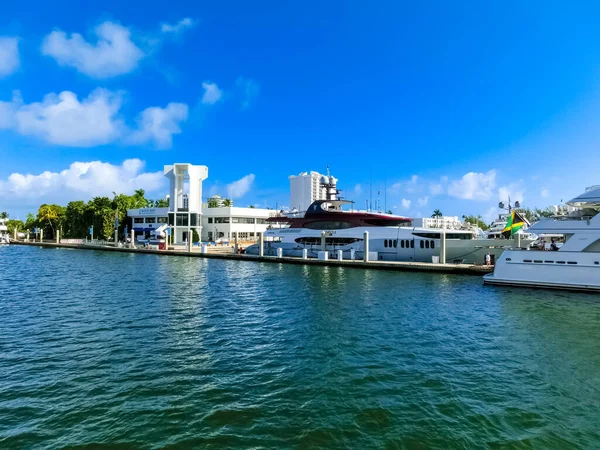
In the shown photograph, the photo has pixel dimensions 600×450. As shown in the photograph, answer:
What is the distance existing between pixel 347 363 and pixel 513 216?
117 feet

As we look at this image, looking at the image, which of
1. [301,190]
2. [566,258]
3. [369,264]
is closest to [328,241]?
[369,264]

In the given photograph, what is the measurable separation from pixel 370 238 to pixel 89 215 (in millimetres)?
65588

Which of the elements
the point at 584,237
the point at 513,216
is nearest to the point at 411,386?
the point at 584,237

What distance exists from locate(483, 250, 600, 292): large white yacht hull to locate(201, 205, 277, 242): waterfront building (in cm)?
5276

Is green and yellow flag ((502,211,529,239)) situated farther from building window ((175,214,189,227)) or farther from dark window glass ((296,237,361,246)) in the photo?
building window ((175,214,189,227))

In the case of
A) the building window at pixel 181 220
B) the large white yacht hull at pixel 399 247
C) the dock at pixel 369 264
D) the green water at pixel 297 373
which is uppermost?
the building window at pixel 181 220

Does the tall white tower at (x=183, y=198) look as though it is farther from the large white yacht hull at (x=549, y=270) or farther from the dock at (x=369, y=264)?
the large white yacht hull at (x=549, y=270)

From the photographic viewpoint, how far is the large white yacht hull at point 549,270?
830 inches

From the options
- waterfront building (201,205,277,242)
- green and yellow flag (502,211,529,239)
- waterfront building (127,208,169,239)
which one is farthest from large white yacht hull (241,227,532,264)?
waterfront building (127,208,169,239)

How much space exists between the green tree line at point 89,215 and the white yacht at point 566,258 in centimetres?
6330

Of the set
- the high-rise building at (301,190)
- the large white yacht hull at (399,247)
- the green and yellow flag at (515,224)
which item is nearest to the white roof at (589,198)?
the large white yacht hull at (399,247)

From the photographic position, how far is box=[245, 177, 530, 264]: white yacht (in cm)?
3284

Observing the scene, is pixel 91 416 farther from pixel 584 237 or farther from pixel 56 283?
pixel 584 237

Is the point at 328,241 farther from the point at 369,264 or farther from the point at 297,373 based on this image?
the point at 297,373
